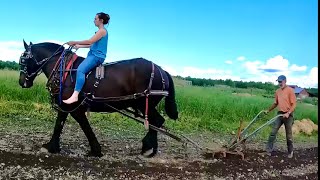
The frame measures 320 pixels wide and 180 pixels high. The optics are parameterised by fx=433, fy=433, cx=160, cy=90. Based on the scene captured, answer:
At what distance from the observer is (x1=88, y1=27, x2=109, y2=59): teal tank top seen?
761 cm

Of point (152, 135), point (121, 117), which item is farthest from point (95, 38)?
point (121, 117)

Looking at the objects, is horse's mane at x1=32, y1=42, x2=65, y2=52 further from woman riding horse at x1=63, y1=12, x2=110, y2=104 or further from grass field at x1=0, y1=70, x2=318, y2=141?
grass field at x1=0, y1=70, x2=318, y2=141

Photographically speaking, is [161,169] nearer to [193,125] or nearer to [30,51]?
[30,51]

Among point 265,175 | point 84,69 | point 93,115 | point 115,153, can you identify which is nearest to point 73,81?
point 84,69

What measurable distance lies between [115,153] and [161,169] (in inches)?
59.8

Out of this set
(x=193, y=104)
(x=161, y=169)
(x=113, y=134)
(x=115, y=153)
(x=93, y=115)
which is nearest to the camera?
(x=161, y=169)

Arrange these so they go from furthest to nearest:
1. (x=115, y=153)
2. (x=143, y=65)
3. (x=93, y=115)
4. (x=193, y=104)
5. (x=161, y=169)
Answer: (x=193, y=104)
(x=93, y=115)
(x=115, y=153)
(x=143, y=65)
(x=161, y=169)

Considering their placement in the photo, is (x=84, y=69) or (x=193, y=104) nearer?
(x=84, y=69)

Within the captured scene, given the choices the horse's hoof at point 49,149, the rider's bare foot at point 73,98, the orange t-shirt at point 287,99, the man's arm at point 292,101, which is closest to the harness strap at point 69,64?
the rider's bare foot at point 73,98

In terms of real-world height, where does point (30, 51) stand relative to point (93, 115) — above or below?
above

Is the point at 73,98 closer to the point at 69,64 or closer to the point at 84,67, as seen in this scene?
the point at 84,67

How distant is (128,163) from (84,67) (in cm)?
185

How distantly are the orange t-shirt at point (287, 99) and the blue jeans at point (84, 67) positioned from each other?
166 inches

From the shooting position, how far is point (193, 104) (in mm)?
18500
